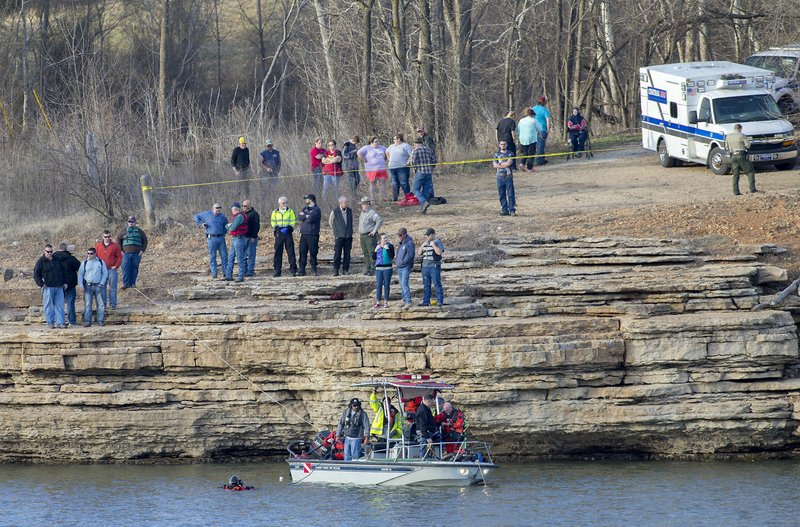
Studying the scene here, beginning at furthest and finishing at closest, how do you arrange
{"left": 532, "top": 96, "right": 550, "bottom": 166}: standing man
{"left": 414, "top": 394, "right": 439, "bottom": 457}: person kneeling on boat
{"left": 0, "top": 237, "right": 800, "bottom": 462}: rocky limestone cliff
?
{"left": 532, "top": 96, "right": 550, "bottom": 166}: standing man
{"left": 0, "top": 237, "right": 800, "bottom": 462}: rocky limestone cliff
{"left": 414, "top": 394, "right": 439, "bottom": 457}: person kneeling on boat

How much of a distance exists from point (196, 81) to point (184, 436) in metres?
33.1

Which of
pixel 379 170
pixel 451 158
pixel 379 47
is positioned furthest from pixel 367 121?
pixel 379 47

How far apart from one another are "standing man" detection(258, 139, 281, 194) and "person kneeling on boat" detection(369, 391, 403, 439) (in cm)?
996

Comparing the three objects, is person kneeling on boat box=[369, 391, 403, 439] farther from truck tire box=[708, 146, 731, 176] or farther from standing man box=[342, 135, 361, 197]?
truck tire box=[708, 146, 731, 176]

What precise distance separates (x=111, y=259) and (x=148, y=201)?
202 inches

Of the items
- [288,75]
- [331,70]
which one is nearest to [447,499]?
[331,70]

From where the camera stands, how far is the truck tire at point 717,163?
98.0 feet

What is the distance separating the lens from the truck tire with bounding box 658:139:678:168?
105 feet

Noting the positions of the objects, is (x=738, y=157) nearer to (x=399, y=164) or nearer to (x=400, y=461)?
(x=399, y=164)

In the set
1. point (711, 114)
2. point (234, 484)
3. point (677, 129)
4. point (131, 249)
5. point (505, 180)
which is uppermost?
point (711, 114)

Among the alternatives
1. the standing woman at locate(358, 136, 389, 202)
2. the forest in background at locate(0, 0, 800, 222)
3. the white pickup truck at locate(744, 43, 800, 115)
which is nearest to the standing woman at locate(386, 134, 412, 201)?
the standing woman at locate(358, 136, 389, 202)

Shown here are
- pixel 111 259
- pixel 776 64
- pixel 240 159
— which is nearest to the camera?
pixel 111 259

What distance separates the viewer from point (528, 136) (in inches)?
1253

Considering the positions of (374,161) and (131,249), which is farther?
(374,161)
